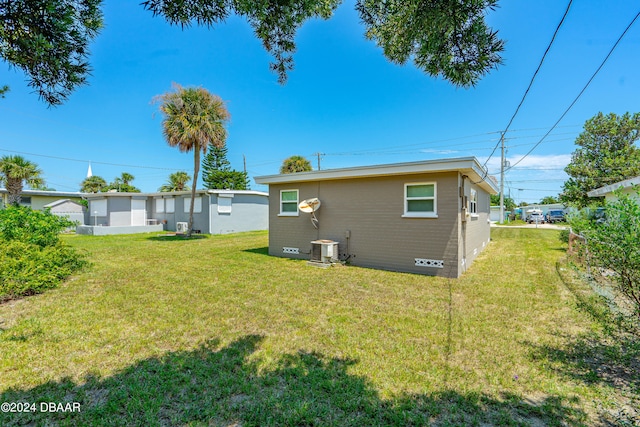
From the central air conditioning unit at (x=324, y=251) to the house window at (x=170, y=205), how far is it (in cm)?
1568

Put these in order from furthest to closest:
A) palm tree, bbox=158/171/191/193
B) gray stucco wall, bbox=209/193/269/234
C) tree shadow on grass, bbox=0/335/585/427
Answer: palm tree, bbox=158/171/191/193
gray stucco wall, bbox=209/193/269/234
tree shadow on grass, bbox=0/335/585/427

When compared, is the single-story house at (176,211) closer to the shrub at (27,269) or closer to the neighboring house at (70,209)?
the neighboring house at (70,209)

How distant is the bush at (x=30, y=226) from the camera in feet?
19.8

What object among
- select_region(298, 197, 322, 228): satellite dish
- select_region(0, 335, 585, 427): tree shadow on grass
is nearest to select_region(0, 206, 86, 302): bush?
select_region(0, 335, 585, 427): tree shadow on grass

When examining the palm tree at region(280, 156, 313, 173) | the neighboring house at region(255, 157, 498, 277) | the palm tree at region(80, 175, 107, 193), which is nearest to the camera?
the neighboring house at region(255, 157, 498, 277)

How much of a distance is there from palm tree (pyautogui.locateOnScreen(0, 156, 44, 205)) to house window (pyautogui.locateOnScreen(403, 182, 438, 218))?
2590 cm

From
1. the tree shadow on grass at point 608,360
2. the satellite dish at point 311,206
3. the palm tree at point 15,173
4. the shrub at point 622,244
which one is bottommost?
the tree shadow on grass at point 608,360

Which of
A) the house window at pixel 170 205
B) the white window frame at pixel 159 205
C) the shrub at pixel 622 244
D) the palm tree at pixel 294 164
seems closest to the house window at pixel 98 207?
the white window frame at pixel 159 205

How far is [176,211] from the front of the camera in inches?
799

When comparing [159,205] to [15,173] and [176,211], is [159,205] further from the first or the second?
[15,173]

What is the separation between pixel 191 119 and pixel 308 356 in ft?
49.0

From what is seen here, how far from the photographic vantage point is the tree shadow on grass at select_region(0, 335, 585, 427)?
7.30 feet

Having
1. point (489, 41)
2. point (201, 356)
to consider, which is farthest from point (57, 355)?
point (489, 41)

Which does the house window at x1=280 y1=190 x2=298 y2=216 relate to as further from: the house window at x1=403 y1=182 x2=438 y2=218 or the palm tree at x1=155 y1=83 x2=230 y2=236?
the palm tree at x1=155 y1=83 x2=230 y2=236
